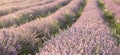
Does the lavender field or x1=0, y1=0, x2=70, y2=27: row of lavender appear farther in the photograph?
x1=0, y1=0, x2=70, y2=27: row of lavender

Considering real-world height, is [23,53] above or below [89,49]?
below

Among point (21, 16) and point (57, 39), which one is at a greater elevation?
point (57, 39)

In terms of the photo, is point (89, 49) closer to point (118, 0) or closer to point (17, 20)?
point (17, 20)

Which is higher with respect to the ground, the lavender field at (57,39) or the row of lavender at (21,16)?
the lavender field at (57,39)

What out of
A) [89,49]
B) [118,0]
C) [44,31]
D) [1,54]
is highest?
[89,49]

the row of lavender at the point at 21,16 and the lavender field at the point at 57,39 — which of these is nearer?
the lavender field at the point at 57,39

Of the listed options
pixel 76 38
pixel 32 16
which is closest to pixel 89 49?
pixel 76 38

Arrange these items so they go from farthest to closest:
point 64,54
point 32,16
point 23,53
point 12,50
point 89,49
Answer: point 32,16
point 23,53
point 12,50
point 89,49
point 64,54

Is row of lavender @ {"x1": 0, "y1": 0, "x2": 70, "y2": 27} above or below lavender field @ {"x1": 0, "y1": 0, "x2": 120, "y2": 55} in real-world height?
below

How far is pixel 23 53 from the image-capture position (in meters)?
6.16

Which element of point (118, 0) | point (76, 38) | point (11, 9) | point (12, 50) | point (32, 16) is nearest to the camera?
point (76, 38)

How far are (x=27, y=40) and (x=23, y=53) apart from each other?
0.93 ft

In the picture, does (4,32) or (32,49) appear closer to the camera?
(4,32)

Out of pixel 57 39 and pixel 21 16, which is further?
pixel 21 16
